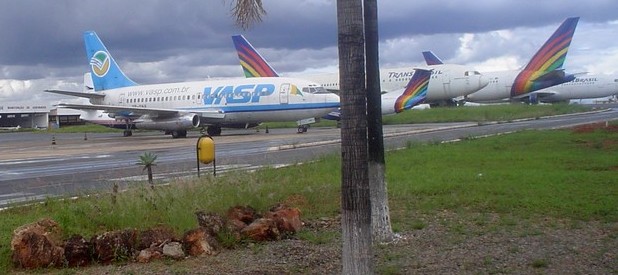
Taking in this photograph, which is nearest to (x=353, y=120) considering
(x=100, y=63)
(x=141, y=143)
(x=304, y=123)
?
(x=141, y=143)

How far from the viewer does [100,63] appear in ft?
157

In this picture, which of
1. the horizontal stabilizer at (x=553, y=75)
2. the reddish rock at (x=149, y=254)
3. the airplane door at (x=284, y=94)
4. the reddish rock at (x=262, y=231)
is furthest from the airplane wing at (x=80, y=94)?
the reddish rock at (x=149, y=254)

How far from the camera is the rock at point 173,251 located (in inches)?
299

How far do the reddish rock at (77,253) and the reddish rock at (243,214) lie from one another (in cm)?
180

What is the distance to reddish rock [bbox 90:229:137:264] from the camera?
760 cm

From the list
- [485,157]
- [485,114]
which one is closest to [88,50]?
[485,114]

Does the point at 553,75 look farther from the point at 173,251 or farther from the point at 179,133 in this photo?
the point at 173,251

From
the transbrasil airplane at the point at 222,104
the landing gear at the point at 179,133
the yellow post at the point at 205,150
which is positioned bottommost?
the landing gear at the point at 179,133

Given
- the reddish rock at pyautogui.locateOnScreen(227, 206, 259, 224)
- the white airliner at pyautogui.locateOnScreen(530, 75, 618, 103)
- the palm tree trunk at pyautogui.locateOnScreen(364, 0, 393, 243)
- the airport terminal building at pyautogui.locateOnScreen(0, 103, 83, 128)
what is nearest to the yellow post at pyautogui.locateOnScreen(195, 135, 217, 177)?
the reddish rock at pyautogui.locateOnScreen(227, 206, 259, 224)

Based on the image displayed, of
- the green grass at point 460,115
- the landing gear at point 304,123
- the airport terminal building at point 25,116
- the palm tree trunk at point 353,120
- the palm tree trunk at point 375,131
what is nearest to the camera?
the palm tree trunk at point 353,120

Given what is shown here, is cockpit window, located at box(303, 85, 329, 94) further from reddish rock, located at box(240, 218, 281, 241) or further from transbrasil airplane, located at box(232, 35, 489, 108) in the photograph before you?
reddish rock, located at box(240, 218, 281, 241)

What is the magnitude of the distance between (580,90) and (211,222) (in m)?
76.8

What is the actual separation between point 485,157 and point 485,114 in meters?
34.7

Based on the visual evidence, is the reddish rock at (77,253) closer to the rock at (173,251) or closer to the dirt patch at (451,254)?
the dirt patch at (451,254)
